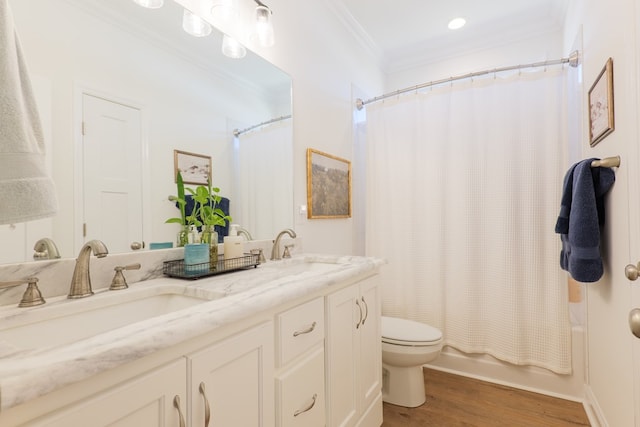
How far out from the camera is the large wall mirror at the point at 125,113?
3.01 ft

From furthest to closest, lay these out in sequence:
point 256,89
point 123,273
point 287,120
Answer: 1. point 287,120
2. point 256,89
3. point 123,273

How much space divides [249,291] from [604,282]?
1.57 metres

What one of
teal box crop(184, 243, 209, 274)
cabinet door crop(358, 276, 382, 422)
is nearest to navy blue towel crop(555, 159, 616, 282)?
cabinet door crop(358, 276, 382, 422)

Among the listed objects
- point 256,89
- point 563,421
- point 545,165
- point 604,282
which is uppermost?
point 256,89

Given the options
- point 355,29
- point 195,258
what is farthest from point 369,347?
point 355,29

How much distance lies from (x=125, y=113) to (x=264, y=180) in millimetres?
750

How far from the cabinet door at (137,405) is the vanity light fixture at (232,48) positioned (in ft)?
4.47

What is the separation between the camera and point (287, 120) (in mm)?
1833

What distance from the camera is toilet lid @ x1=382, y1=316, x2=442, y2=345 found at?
174 cm

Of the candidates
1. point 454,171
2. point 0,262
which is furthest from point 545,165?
point 0,262

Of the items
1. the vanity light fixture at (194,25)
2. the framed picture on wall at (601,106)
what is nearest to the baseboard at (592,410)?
the framed picture on wall at (601,106)

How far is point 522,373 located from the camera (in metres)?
1.99

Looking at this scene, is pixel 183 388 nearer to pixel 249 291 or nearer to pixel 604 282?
pixel 249 291

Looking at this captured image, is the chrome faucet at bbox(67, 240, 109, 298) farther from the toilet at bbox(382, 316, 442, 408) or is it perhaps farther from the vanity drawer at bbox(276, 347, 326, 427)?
the toilet at bbox(382, 316, 442, 408)
